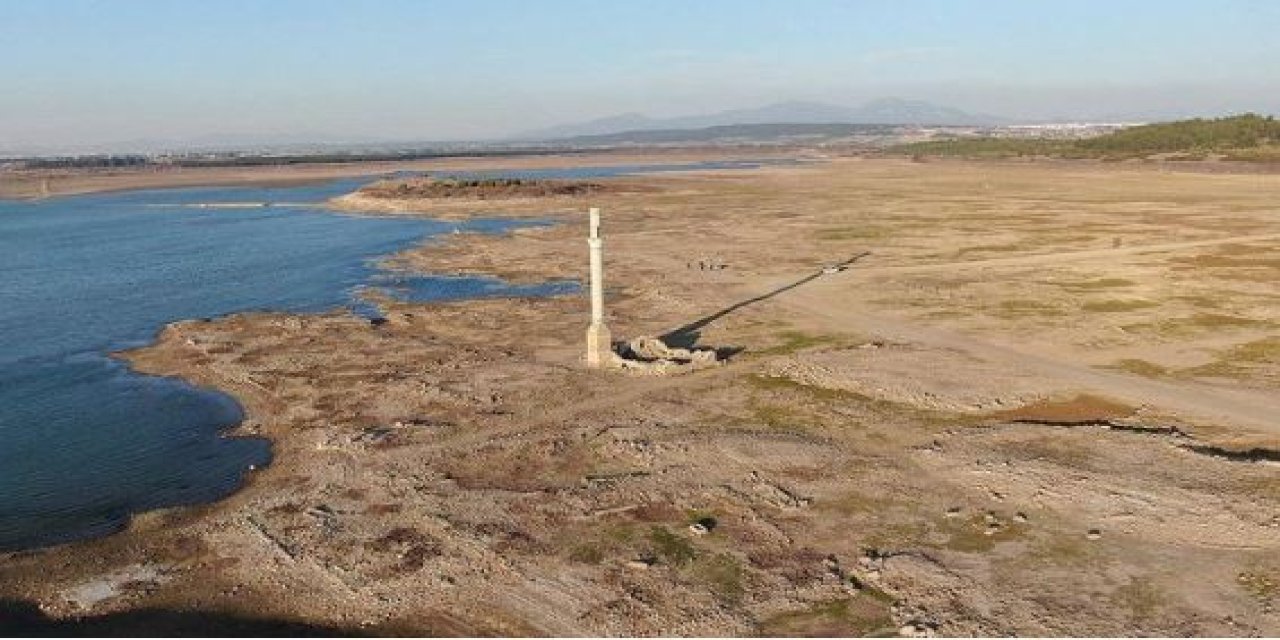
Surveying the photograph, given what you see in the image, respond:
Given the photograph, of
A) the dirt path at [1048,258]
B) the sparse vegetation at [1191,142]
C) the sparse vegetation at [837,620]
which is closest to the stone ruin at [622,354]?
the sparse vegetation at [837,620]

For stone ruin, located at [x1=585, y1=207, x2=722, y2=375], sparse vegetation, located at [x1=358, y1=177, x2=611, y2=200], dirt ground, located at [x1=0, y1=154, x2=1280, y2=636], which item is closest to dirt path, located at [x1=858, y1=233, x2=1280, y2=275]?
dirt ground, located at [x1=0, y1=154, x2=1280, y2=636]

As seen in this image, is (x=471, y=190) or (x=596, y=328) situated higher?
(x=471, y=190)

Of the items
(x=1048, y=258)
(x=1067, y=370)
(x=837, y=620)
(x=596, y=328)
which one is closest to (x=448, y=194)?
(x=1048, y=258)

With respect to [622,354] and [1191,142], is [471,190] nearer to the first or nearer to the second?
[622,354]

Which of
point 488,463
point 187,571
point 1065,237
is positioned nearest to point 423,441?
point 488,463

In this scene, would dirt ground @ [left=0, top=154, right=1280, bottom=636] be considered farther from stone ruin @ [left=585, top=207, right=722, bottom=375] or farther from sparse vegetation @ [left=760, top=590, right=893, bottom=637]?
stone ruin @ [left=585, top=207, right=722, bottom=375]

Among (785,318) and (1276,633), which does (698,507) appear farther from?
(785,318)
